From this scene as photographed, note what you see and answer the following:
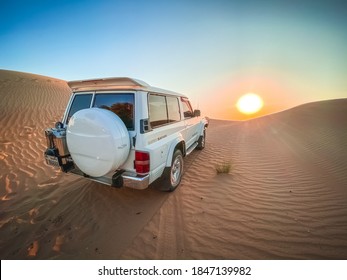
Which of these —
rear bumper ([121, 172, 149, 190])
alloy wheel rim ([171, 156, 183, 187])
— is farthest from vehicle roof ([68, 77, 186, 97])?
alloy wheel rim ([171, 156, 183, 187])

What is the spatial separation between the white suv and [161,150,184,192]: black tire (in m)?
0.02

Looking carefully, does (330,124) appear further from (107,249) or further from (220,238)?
(107,249)

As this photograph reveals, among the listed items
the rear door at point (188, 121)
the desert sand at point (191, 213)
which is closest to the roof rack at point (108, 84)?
the rear door at point (188, 121)

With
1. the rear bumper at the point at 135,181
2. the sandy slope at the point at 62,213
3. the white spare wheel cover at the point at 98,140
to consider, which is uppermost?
the white spare wheel cover at the point at 98,140

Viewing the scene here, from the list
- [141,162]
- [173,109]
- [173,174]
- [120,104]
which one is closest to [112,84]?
[120,104]

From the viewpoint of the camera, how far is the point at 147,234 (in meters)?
2.58

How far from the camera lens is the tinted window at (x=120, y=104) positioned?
108 inches

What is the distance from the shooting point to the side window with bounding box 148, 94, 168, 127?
9.84ft

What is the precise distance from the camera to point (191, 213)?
3037 mm

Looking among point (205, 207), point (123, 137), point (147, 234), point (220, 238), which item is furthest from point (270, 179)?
point (123, 137)

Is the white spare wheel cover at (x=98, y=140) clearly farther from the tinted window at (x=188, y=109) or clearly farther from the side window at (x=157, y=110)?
the tinted window at (x=188, y=109)

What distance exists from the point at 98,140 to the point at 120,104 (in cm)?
78

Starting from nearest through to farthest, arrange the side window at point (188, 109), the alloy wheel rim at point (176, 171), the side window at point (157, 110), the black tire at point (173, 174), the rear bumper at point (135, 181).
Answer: the rear bumper at point (135, 181) → the side window at point (157, 110) → the black tire at point (173, 174) → the alloy wheel rim at point (176, 171) → the side window at point (188, 109)
